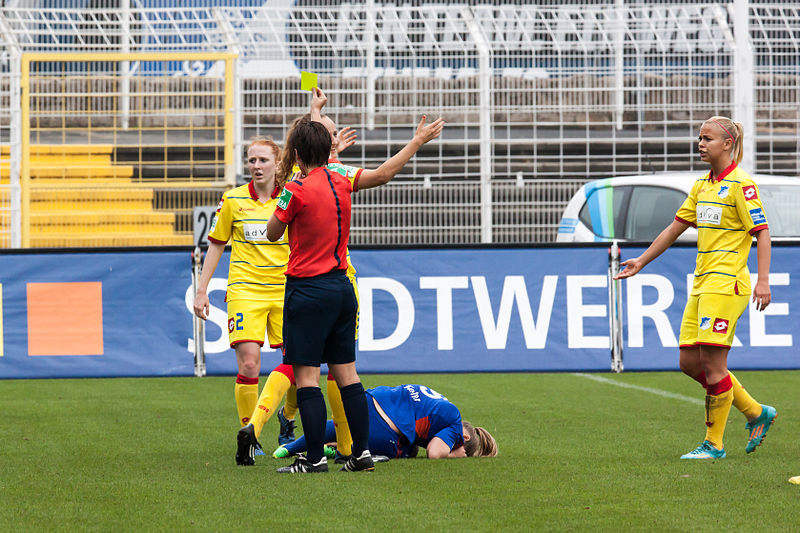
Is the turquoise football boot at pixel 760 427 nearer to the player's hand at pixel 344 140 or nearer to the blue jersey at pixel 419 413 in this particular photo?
the blue jersey at pixel 419 413

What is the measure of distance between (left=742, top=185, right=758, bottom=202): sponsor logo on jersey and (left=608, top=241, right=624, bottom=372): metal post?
3738 millimetres

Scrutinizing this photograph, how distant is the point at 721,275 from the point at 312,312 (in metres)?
2.32

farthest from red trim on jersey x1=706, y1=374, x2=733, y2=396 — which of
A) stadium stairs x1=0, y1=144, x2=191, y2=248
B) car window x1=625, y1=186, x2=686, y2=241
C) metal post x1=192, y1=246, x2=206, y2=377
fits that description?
stadium stairs x1=0, y1=144, x2=191, y2=248

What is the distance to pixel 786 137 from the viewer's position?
1588 centimetres

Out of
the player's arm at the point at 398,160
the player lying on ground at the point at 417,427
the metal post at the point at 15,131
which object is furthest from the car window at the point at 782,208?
the metal post at the point at 15,131

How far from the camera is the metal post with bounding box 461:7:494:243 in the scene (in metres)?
15.7

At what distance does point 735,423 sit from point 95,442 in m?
4.34

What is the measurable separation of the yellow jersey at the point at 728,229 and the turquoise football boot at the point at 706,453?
2.79 feet

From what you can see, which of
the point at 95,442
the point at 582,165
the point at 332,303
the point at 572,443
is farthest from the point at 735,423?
the point at 582,165

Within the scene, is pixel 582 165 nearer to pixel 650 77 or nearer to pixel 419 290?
pixel 650 77

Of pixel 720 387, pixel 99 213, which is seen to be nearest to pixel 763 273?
pixel 720 387

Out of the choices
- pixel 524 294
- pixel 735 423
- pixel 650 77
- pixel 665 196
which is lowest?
pixel 735 423

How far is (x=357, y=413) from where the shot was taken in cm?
596

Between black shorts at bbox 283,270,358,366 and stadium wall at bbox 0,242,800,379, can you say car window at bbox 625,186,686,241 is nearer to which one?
stadium wall at bbox 0,242,800,379
